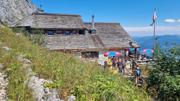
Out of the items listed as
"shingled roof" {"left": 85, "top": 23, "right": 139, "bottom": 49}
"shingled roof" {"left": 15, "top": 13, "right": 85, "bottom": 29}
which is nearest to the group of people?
"shingled roof" {"left": 15, "top": 13, "right": 85, "bottom": 29}

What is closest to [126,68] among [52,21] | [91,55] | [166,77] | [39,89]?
[166,77]

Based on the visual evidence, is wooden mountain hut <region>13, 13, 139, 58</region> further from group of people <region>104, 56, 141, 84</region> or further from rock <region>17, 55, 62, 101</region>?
rock <region>17, 55, 62, 101</region>

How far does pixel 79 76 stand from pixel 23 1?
125 feet

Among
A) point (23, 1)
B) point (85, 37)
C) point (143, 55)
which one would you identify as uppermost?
point (23, 1)

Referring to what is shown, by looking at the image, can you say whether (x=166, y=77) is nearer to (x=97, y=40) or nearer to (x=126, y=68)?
(x=126, y=68)

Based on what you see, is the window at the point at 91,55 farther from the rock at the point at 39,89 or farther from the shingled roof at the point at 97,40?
the rock at the point at 39,89

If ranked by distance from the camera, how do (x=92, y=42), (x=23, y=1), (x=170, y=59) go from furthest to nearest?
(x=23, y=1)
(x=92, y=42)
(x=170, y=59)

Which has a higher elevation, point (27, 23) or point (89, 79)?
point (27, 23)

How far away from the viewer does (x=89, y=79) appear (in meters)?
8.66

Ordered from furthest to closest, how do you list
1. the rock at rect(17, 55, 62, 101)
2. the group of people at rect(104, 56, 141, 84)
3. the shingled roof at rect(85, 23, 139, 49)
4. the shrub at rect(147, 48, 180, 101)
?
the shingled roof at rect(85, 23, 139, 49) < the group of people at rect(104, 56, 141, 84) < the shrub at rect(147, 48, 180, 101) < the rock at rect(17, 55, 62, 101)

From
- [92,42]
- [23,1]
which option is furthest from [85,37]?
[23,1]

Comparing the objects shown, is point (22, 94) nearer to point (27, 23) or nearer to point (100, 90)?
point (100, 90)

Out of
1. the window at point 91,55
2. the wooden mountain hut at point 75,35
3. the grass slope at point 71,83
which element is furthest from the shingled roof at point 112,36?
the grass slope at point 71,83

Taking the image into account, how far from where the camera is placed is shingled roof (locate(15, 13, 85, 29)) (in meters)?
37.8
